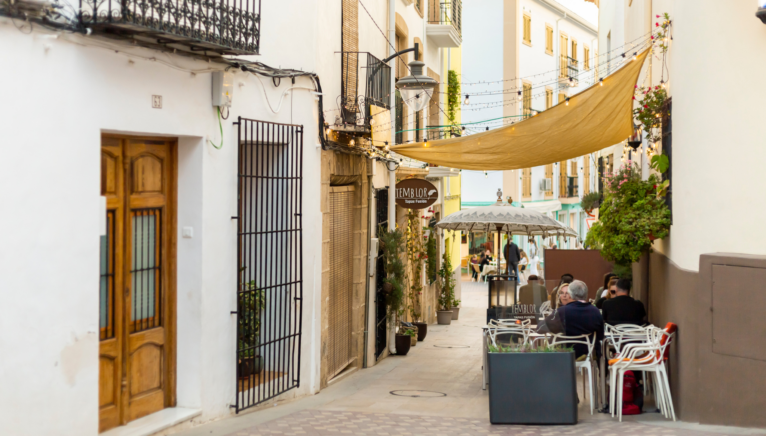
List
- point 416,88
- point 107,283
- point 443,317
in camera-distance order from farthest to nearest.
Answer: point 443,317, point 416,88, point 107,283

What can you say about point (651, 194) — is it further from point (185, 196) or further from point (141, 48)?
point (141, 48)

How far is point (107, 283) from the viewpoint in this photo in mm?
6934

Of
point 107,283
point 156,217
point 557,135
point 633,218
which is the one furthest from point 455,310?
point 107,283

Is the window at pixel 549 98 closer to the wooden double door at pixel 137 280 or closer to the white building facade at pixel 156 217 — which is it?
the white building facade at pixel 156 217

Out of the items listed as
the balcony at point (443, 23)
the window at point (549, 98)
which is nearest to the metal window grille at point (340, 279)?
the balcony at point (443, 23)

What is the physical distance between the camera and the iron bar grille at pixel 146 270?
7.36 m

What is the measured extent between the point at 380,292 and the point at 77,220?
8.79 m

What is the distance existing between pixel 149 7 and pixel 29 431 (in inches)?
135

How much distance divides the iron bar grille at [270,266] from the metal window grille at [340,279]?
1.56 meters

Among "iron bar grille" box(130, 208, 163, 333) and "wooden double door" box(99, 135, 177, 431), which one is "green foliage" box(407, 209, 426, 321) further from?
"iron bar grille" box(130, 208, 163, 333)

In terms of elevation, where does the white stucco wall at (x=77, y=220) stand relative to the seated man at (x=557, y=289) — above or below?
above

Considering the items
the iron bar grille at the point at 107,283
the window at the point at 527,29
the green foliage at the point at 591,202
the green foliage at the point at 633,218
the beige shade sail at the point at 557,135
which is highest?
the window at the point at 527,29

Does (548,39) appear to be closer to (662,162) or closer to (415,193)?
(415,193)

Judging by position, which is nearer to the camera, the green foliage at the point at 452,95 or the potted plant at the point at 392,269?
the potted plant at the point at 392,269
